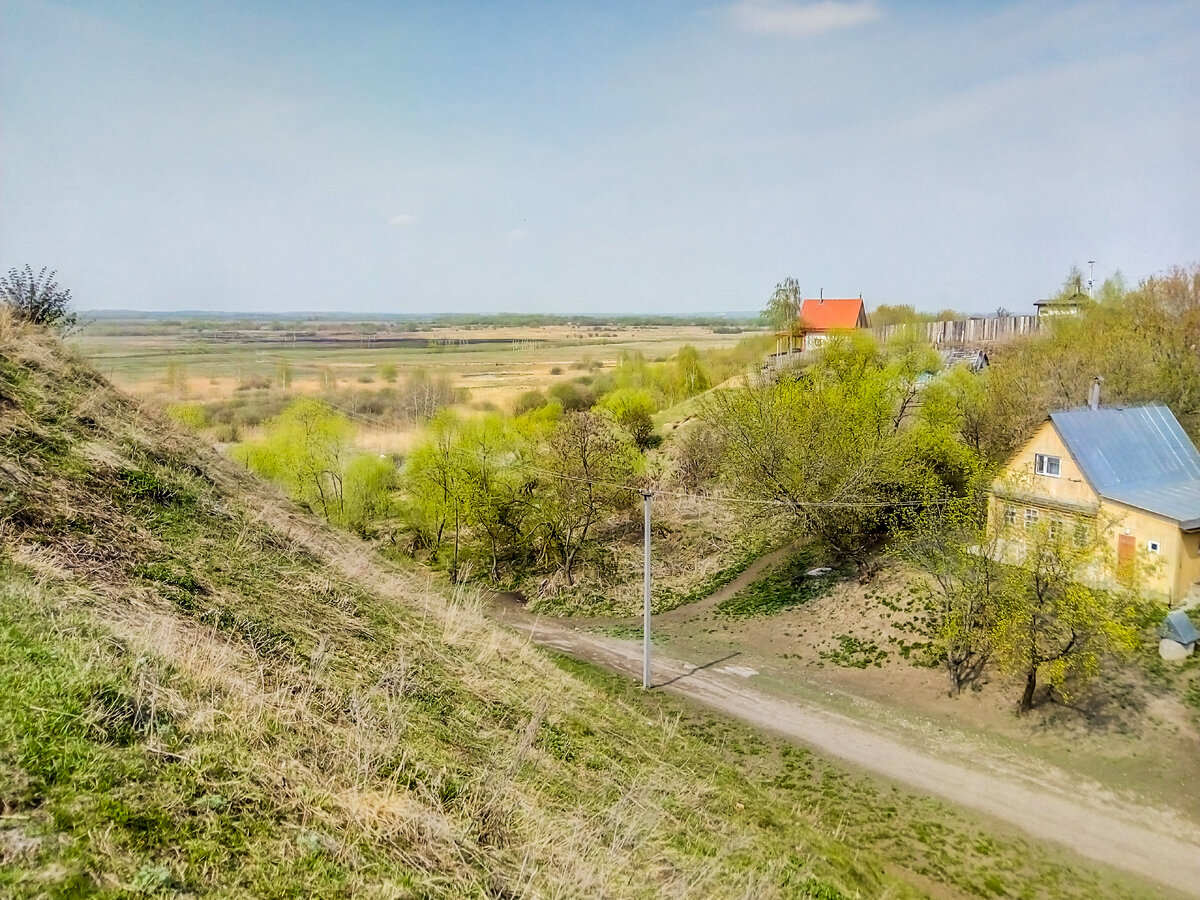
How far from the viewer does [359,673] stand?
9156 mm

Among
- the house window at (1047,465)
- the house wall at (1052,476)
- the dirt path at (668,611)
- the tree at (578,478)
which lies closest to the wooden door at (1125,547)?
the house wall at (1052,476)

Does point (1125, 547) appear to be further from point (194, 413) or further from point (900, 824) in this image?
point (194, 413)

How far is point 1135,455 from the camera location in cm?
2184

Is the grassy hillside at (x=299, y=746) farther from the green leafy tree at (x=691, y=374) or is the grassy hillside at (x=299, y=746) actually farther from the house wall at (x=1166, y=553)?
the green leafy tree at (x=691, y=374)

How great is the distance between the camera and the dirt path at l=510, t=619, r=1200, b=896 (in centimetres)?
1230

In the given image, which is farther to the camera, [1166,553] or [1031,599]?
[1166,553]

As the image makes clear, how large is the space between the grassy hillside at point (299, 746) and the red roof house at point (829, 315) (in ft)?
168

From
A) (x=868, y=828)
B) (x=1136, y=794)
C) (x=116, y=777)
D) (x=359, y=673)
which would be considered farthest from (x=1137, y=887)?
(x=116, y=777)

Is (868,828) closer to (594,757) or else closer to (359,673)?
(594,757)

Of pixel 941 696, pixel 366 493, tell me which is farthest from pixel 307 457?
pixel 941 696

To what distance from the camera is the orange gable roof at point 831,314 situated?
203 feet

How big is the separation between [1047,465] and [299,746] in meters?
22.5

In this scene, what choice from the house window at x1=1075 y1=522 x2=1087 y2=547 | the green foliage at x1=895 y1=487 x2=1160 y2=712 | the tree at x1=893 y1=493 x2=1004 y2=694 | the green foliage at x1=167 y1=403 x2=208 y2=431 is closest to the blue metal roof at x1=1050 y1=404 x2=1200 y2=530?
the green foliage at x1=895 y1=487 x2=1160 y2=712

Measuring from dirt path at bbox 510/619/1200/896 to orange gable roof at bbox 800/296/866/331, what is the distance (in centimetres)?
4779
